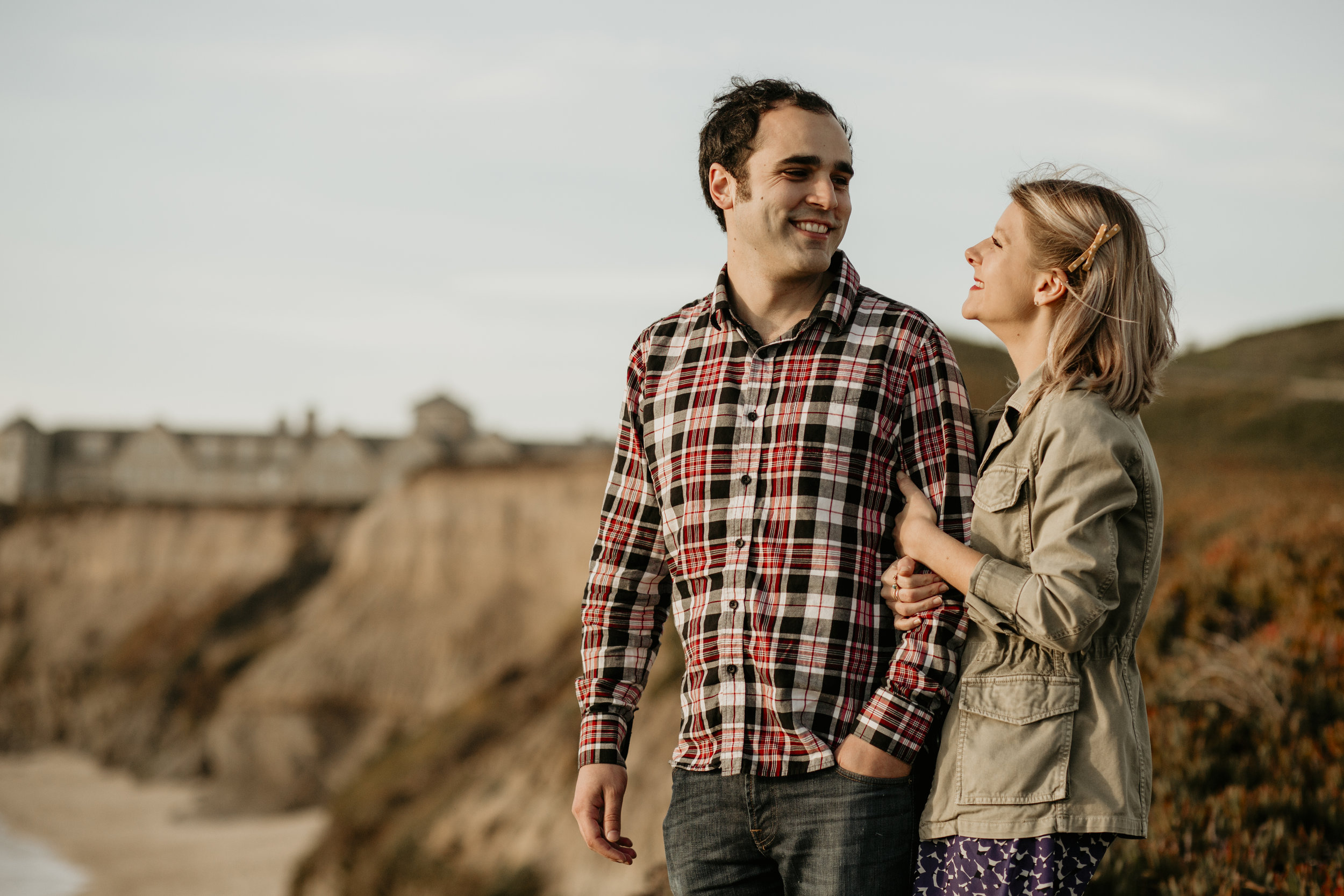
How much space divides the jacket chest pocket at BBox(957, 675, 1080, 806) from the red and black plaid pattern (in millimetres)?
100

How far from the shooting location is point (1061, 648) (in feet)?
7.38

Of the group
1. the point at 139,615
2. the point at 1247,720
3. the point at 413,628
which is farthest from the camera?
the point at 139,615

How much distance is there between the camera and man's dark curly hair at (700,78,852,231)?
9.27 ft

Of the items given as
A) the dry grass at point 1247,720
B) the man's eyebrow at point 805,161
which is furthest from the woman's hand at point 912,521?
the dry grass at point 1247,720

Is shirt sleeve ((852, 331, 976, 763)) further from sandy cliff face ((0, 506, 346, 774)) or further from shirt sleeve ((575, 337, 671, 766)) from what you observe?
sandy cliff face ((0, 506, 346, 774))

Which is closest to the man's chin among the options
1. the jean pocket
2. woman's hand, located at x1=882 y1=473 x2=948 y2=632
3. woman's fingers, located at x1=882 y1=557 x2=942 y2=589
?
woman's hand, located at x1=882 y1=473 x2=948 y2=632

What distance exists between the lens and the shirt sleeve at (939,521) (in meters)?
2.37

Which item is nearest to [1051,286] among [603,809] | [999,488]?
[999,488]

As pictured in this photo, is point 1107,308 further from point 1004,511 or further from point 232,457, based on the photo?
point 232,457

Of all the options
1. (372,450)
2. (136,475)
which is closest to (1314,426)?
(372,450)

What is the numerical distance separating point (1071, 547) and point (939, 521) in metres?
0.35

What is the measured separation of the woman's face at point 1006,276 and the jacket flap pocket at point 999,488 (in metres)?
0.40

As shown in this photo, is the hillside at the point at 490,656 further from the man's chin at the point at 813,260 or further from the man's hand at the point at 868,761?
the man's chin at the point at 813,260

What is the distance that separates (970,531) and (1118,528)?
0.32 meters
